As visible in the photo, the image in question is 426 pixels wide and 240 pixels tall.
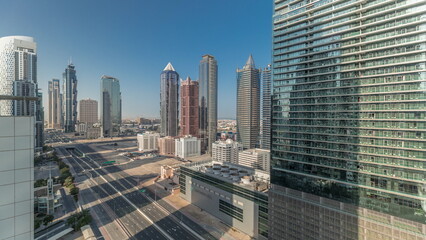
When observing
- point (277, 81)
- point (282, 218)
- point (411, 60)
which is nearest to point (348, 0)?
point (411, 60)

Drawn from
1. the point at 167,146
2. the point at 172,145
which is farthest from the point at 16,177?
the point at 167,146

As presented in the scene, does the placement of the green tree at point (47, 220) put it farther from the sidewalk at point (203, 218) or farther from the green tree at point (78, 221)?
the sidewalk at point (203, 218)

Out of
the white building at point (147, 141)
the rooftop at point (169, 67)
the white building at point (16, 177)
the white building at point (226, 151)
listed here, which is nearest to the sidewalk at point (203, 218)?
the white building at point (16, 177)

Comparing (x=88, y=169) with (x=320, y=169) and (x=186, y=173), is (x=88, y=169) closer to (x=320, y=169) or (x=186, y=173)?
(x=186, y=173)

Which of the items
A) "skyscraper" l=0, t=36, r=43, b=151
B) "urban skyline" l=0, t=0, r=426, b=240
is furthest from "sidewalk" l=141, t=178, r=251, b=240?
"skyscraper" l=0, t=36, r=43, b=151

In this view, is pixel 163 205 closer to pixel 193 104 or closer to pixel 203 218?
pixel 203 218

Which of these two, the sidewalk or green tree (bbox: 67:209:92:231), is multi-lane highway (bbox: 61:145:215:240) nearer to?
the sidewalk
